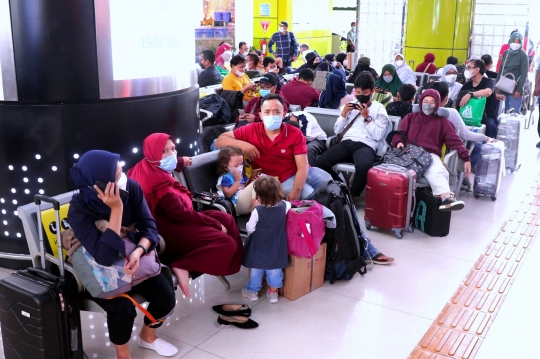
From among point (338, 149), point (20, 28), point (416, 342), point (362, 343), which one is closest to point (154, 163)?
point (20, 28)

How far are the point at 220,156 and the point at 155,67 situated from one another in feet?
3.03

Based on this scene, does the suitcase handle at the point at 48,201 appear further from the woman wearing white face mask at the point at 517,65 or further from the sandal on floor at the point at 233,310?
the woman wearing white face mask at the point at 517,65

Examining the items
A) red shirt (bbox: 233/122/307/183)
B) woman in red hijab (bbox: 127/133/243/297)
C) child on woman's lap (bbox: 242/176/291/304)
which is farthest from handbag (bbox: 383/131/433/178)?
woman in red hijab (bbox: 127/133/243/297)

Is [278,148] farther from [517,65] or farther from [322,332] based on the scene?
[517,65]

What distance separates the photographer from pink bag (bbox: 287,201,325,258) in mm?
4312

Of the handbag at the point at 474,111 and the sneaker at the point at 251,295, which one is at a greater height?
the handbag at the point at 474,111

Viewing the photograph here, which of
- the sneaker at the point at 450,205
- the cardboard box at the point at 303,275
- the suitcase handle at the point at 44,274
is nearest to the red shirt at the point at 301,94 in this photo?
the sneaker at the point at 450,205

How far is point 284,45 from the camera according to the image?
15.5m

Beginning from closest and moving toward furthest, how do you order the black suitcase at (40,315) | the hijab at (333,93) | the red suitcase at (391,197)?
the black suitcase at (40,315) → the red suitcase at (391,197) → the hijab at (333,93)

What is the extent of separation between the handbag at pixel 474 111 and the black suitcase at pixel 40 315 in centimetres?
583

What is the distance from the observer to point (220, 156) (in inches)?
192

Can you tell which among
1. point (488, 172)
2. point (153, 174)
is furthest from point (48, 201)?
point (488, 172)

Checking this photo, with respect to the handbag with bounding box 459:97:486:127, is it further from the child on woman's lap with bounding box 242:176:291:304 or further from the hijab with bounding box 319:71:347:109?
the child on woman's lap with bounding box 242:176:291:304

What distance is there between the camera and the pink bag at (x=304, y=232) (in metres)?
4.31
